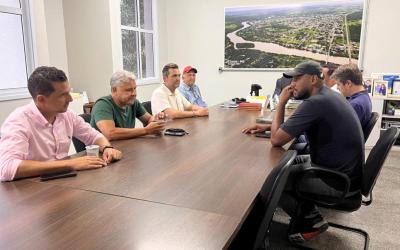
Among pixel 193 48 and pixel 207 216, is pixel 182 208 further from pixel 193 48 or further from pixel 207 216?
pixel 193 48

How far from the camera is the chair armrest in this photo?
1.79 m

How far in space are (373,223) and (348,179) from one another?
1.02 m

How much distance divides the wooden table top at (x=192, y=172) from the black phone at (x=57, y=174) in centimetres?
3

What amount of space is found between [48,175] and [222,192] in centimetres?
82

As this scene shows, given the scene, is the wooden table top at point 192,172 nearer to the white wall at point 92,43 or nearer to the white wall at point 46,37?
the white wall at point 46,37

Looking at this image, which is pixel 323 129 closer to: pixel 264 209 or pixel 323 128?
pixel 323 128

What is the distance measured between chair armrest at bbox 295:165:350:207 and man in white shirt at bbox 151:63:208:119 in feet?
5.02

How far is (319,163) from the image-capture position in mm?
1987

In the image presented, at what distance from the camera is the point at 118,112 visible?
2.42 metres

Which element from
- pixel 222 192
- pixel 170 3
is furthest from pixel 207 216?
pixel 170 3

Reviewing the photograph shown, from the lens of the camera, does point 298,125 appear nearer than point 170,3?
Yes

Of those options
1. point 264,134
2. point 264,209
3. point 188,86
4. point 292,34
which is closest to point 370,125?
point 264,134

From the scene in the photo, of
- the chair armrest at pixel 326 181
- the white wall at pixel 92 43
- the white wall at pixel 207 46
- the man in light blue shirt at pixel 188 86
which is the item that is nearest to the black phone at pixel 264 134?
the chair armrest at pixel 326 181

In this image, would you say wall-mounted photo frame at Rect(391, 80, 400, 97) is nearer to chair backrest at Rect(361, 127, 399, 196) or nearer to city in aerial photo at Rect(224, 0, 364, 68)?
city in aerial photo at Rect(224, 0, 364, 68)
